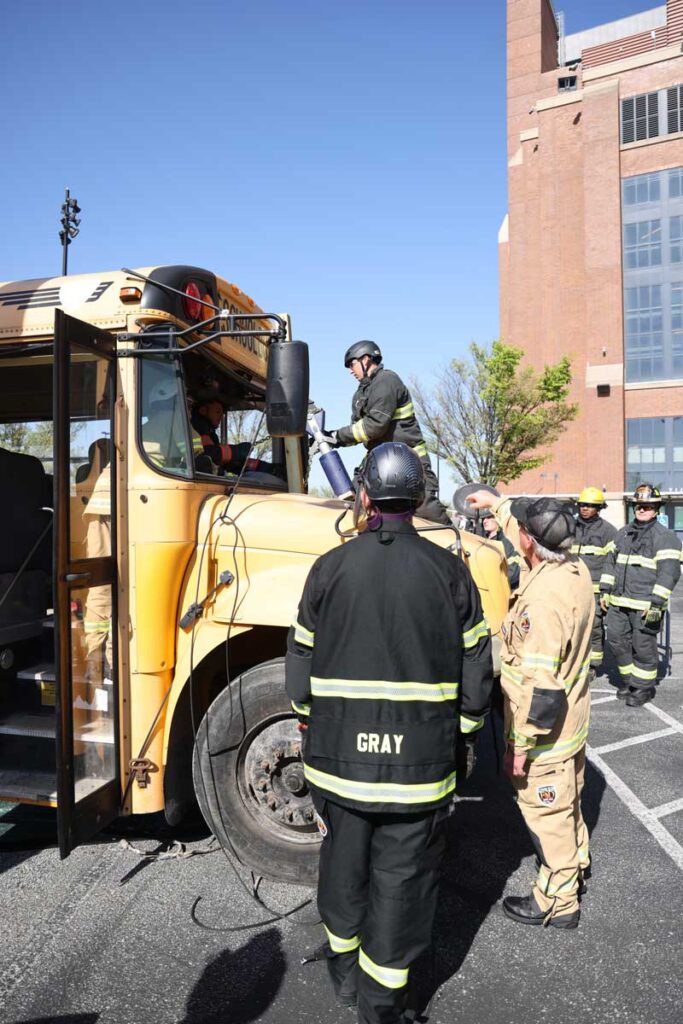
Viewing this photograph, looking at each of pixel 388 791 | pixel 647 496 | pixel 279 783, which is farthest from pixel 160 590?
pixel 647 496

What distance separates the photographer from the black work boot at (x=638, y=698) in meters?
7.39

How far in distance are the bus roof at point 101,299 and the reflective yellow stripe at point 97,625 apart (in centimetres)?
142

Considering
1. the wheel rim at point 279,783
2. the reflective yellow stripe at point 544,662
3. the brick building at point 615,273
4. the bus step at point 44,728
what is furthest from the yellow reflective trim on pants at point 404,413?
the brick building at point 615,273

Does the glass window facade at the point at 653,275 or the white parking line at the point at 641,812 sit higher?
the glass window facade at the point at 653,275

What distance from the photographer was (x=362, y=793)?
245 centimetres

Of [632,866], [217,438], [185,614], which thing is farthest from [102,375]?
[632,866]

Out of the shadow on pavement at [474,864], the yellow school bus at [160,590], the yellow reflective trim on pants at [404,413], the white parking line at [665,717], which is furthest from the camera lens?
the white parking line at [665,717]

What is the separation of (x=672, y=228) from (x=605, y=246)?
3.37m

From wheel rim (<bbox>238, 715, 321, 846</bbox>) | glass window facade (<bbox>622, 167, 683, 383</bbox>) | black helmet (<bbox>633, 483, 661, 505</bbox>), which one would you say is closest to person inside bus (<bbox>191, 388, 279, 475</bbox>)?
wheel rim (<bbox>238, 715, 321, 846</bbox>)

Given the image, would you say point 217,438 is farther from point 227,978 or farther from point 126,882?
point 227,978

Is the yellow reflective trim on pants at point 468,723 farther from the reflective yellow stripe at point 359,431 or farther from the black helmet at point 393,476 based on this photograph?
the reflective yellow stripe at point 359,431

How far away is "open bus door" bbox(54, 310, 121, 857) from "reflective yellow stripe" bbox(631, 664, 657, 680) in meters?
5.67

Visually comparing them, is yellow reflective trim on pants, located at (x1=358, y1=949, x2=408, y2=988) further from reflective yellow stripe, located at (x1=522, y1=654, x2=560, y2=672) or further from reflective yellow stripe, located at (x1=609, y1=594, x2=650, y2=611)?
reflective yellow stripe, located at (x1=609, y1=594, x2=650, y2=611)

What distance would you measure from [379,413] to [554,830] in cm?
236
